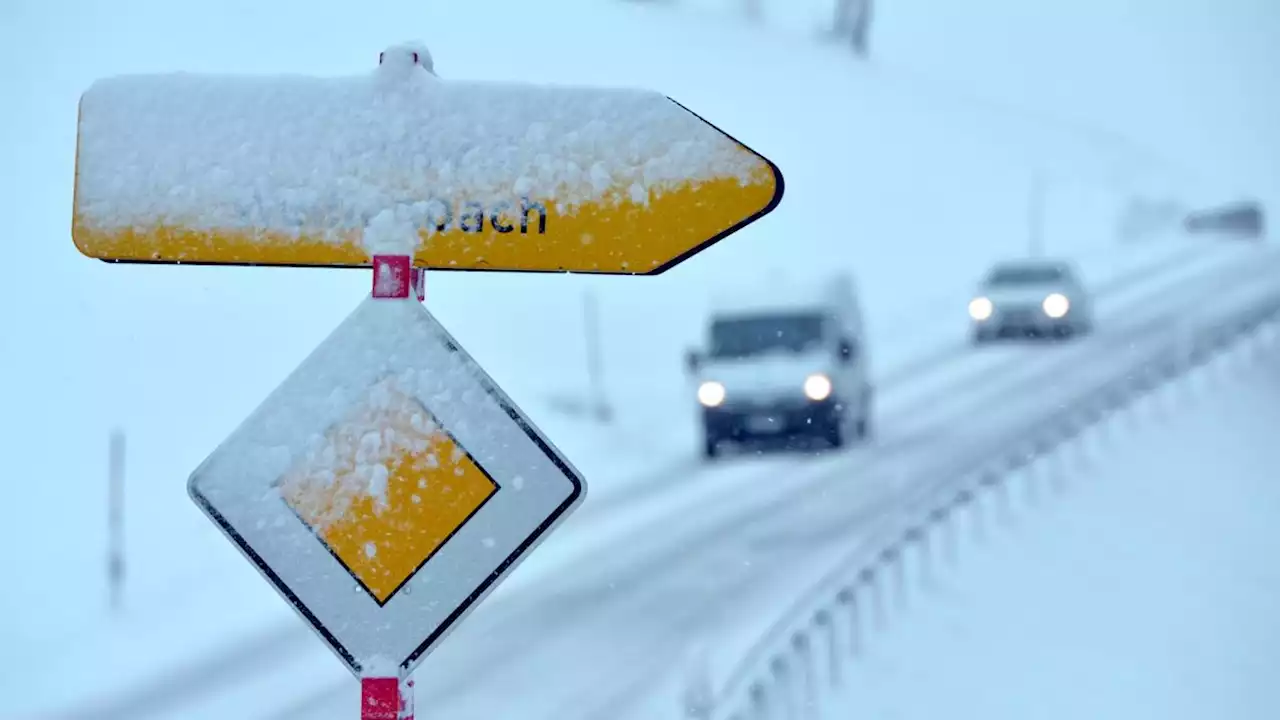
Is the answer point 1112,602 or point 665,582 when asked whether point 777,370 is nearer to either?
point 665,582

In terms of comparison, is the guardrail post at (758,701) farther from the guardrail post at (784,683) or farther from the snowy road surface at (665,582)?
the snowy road surface at (665,582)

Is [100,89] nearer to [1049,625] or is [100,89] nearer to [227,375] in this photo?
[1049,625]

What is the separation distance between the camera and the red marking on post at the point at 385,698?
2537mm

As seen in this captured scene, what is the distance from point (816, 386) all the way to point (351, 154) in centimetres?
1219

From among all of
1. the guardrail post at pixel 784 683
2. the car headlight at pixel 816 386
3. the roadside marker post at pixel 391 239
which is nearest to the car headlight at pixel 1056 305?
the car headlight at pixel 816 386

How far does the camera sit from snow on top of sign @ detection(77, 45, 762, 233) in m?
2.68

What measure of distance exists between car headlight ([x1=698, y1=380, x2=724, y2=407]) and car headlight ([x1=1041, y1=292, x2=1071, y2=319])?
10776 millimetres

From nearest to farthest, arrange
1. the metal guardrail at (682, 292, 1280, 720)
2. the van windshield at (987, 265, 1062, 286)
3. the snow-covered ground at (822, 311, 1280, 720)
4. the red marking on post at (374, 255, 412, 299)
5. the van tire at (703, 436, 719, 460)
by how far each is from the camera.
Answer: the red marking on post at (374, 255, 412, 299) → the metal guardrail at (682, 292, 1280, 720) → the snow-covered ground at (822, 311, 1280, 720) → the van tire at (703, 436, 719, 460) → the van windshield at (987, 265, 1062, 286)

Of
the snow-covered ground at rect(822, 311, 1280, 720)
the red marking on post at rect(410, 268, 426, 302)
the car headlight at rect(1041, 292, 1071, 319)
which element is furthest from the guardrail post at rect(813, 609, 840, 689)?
the car headlight at rect(1041, 292, 1071, 319)

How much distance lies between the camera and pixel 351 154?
2.70 meters

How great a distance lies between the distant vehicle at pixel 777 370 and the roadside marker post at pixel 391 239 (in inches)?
463

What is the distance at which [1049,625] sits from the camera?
9086 millimetres

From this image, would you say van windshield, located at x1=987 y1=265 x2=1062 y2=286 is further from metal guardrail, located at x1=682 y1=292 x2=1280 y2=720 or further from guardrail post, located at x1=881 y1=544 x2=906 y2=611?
guardrail post, located at x1=881 y1=544 x2=906 y2=611

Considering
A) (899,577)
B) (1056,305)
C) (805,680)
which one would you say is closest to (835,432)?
(899,577)
